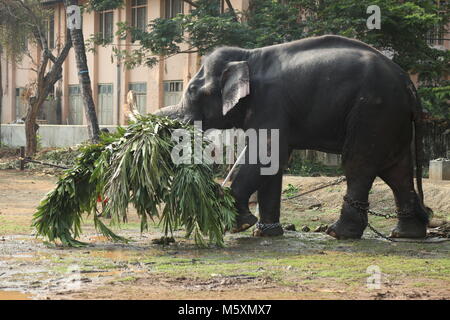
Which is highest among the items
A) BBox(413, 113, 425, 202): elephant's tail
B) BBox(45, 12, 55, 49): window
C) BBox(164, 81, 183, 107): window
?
BBox(45, 12, 55, 49): window

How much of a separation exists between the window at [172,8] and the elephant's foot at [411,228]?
1932 centimetres

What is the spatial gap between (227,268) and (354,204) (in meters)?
2.55

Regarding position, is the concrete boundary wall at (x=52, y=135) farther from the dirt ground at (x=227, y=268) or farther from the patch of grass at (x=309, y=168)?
the dirt ground at (x=227, y=268)

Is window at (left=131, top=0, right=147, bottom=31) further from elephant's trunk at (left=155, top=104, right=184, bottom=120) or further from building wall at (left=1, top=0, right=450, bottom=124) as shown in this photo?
elephant's trunk at (left=155, top=104, right=184, bottom=120)

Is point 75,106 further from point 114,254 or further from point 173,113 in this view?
point 114,254

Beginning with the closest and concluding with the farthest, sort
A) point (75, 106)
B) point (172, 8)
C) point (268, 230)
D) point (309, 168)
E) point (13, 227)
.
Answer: point (268, 230) < point (13, 227) < point (309, 168) < point (172, 8) < point (75, 106)

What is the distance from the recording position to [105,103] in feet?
107

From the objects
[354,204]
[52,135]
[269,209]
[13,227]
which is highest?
[52,135]

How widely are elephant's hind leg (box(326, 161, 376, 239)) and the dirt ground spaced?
0.56ft

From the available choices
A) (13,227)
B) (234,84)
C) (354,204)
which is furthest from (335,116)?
(13,227)

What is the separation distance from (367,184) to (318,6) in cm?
1071

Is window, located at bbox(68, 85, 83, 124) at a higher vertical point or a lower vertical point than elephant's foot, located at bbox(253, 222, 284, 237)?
higher

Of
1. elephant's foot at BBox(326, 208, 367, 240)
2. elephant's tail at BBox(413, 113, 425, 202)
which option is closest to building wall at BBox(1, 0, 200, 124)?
elephant's tail at BBox(413, 113, 425, 202)

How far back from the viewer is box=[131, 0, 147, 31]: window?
30.0 m
